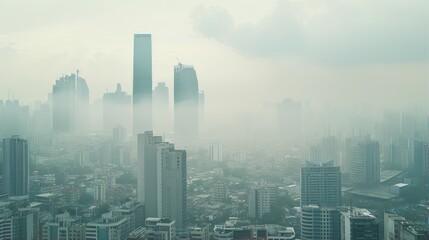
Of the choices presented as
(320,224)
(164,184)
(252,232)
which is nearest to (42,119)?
(164,184)

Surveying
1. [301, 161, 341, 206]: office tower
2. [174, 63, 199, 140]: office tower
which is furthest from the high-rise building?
[174, 63, 199, 140]: office tower

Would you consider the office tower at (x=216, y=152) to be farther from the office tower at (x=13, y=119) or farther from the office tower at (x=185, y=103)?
the office tower at (x=13, y=119)

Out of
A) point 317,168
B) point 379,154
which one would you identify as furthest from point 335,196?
point 379,154

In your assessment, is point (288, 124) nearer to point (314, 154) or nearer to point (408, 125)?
point (314, 154)

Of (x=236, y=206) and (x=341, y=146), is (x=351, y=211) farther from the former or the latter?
(x=341, y=146)

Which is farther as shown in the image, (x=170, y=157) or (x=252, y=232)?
(x=170, y=157)
